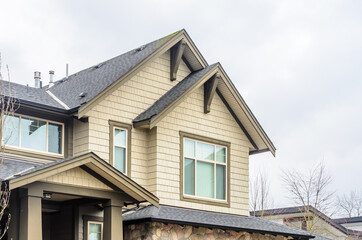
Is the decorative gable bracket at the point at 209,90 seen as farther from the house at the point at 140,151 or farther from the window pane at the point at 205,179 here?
the window pane at the point at 205,179

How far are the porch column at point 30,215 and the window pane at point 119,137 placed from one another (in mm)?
4681

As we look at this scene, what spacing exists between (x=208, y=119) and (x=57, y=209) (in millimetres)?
5850

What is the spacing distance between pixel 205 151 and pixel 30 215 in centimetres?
757

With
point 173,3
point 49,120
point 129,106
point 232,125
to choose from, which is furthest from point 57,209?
point 173,3

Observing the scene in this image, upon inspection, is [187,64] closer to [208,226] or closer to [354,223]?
[208,226]

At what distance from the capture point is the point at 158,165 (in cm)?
1902

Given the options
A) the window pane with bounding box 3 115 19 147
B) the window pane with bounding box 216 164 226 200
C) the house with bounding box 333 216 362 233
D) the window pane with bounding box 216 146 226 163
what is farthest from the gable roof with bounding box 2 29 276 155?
the house with bounding box 333 216 362 233

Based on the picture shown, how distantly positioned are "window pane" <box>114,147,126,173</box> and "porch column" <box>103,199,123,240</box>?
9.37 ft

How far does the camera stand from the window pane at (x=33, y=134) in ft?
57.4

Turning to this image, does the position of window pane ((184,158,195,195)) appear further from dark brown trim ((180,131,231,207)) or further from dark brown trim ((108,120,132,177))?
dark brown trim ((108,120,132,177))

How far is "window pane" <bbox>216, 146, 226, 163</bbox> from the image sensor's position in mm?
20828

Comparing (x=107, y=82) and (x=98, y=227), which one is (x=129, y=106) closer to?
(x=107, y=82)

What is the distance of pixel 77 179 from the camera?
49.0 feet

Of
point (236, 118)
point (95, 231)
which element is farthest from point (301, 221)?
point (95, 231)
